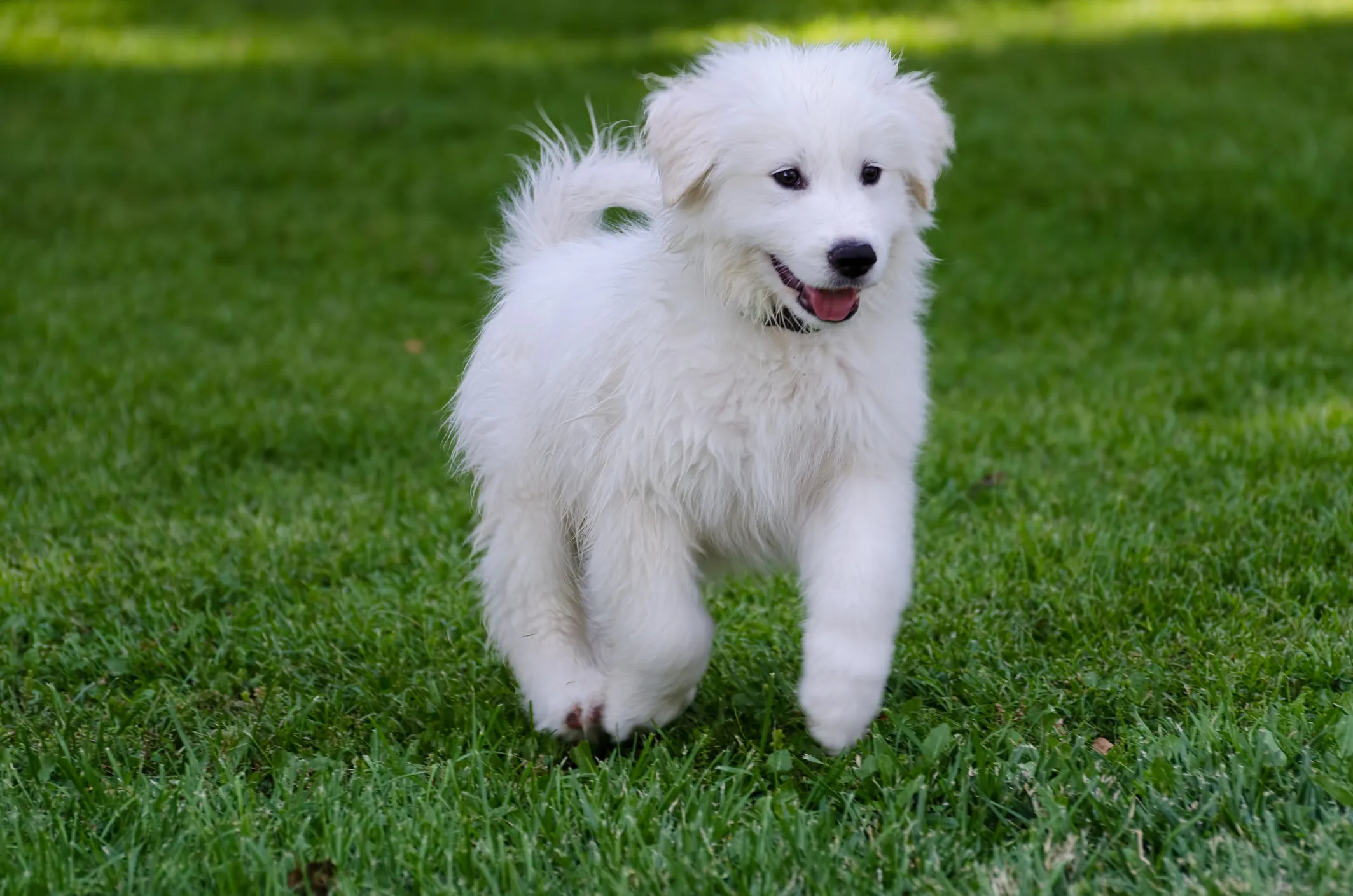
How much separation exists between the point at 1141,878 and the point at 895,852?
1.43 feet

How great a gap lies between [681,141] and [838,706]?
1278 millimetres

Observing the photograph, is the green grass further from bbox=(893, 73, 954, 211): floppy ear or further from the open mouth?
bbox=(893, 73, 954, 211): floppy ear

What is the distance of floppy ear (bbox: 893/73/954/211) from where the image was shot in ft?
12.0

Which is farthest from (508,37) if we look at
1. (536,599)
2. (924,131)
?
(924,131)

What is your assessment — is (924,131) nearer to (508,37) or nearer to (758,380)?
(758,380)

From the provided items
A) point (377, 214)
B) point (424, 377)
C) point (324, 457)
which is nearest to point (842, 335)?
point (324, 457)

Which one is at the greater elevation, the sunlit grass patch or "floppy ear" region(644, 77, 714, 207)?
"floppy ear" region(644, 77, 714, 207)

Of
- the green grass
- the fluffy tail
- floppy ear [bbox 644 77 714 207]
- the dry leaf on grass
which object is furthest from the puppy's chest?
the dry leaf on grass

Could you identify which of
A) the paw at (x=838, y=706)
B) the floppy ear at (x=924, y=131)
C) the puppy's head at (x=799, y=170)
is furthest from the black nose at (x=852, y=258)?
the paw at (x=838, y=706)

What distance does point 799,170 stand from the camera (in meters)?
3.46

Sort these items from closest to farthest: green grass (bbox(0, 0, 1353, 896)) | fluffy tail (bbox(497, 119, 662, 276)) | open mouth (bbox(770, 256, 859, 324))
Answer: green grass (bbox(0, 0, 1353, 896)) → open mouth (bbox(770, 256, 859, 324)) → fluffy tail (bbox(497, 119, 662, 276))

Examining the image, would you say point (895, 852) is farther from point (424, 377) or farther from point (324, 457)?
point (424, 377)

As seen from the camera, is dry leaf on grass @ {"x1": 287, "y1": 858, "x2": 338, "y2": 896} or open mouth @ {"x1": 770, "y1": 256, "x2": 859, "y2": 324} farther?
Result: open mouth @ {"x1": 770, "y1": 256, "x2": 859, "y2": 324}

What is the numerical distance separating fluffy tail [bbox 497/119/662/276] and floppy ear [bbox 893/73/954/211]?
798 millimetres
